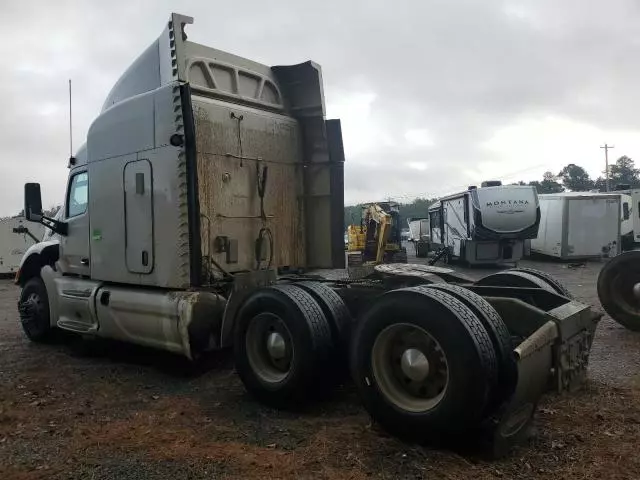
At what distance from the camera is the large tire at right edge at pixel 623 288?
8.36 meters

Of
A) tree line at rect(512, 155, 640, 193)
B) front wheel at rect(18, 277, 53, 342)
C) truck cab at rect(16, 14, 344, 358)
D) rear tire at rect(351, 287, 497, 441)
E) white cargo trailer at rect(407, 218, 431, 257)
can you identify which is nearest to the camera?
rear tire at rect(351, 287, 497, 441)

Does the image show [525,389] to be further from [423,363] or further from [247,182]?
[247,182]

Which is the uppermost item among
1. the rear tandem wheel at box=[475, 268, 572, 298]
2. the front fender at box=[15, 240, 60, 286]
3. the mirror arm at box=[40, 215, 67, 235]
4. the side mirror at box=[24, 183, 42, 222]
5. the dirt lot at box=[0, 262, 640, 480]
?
the side mirror at box=[24, 183, 42, 222]

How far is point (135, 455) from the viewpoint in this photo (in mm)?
4148

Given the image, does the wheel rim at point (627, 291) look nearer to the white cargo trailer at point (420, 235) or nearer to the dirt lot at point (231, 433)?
the dirt lot at point (231, 433)

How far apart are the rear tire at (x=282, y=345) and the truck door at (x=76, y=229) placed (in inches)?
124

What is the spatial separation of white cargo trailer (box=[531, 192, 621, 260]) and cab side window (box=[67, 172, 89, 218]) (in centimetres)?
1975

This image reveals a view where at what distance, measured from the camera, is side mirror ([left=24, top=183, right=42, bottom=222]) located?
7594mm

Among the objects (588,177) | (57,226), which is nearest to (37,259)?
(57,226)

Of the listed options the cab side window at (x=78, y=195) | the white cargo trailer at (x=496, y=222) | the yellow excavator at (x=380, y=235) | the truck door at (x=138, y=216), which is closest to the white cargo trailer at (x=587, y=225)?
the white cargo trailer at (x=496, y=222)

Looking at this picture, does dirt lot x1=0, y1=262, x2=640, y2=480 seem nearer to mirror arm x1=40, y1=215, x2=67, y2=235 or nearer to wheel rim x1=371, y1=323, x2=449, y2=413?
wheel rim x1=371, y1=323, x2=449, y2=413

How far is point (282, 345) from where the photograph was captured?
17.1 ft

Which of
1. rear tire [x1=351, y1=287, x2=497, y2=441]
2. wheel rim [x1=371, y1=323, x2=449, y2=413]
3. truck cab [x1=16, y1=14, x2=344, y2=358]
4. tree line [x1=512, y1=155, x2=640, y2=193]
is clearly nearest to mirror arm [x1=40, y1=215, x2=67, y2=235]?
truck cab [x1=16, y1=14, x2=344, y2=358]

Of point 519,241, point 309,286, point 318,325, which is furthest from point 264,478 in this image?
point 519,241
